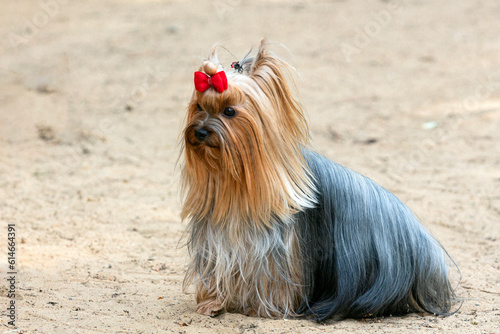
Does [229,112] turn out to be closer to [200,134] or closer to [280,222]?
[200,134]

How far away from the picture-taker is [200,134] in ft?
10.6

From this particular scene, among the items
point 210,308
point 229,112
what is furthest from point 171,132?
point 229,112

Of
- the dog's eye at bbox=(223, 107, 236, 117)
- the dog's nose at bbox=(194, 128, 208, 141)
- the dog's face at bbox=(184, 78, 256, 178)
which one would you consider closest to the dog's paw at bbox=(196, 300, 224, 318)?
the dog's face at bbox=(184, 78, 256, 178)

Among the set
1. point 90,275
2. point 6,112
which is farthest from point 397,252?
point 6,112

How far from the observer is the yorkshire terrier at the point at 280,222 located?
329 centimetres

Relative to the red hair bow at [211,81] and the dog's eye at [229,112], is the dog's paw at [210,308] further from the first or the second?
Result: the red hair bow at [211,81]

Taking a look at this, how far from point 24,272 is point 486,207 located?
398cm

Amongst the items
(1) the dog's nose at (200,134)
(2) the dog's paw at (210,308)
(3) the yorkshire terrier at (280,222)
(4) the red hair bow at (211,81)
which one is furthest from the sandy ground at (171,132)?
(1) the dog's nose at (200,134)

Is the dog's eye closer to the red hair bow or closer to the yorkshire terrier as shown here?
the yorkshire terrier

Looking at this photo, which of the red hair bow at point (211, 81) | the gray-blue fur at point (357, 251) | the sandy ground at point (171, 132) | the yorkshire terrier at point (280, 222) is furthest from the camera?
the sandy ground at point (171, 132)

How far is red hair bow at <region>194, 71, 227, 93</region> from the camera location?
3178 millimetres

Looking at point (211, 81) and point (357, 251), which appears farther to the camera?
point (357, 251)

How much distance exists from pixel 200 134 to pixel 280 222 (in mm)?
704

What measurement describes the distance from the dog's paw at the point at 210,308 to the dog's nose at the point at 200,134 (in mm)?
1051
